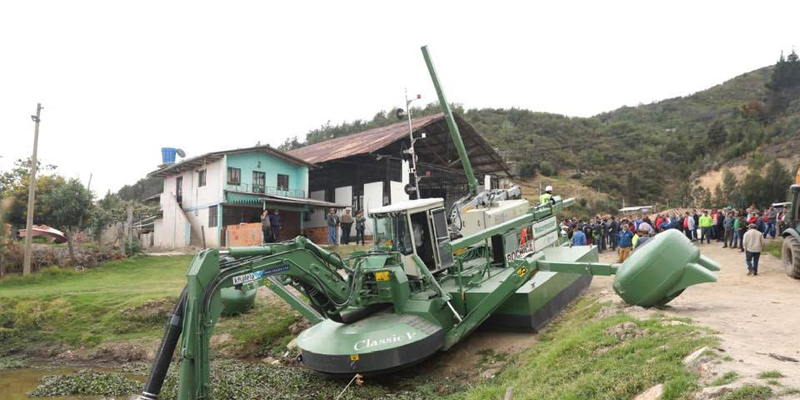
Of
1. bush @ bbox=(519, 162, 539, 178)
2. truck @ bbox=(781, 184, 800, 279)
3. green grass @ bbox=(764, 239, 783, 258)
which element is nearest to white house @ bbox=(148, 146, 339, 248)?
green grass @ bbox=(764, 239, 783, 258)

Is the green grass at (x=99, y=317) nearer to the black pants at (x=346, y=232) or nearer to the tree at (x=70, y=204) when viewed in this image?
the tree at (x=70, y=204)

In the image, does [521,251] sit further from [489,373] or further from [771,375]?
[771,375]

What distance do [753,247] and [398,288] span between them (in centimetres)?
1035

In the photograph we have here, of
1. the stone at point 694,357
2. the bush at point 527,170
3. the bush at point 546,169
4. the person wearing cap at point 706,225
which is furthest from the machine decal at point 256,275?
the bush at point 546,169

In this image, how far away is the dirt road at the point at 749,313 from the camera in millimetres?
4988

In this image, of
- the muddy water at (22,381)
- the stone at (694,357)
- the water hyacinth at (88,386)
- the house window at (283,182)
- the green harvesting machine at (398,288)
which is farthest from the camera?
the house window at (283,182)

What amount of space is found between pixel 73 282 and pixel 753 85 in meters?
95.9

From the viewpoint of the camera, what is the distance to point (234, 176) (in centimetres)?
2752

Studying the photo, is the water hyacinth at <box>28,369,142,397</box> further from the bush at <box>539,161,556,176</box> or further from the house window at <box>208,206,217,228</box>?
the bush at <box>539,161,556,176</box>

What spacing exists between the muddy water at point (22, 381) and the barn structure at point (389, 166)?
58.9 feet

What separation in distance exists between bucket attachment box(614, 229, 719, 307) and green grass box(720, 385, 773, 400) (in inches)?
163

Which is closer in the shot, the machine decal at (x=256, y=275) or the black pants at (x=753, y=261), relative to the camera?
the machine decal at (x=256, y=275)

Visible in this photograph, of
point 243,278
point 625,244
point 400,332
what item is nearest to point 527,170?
point 625,244

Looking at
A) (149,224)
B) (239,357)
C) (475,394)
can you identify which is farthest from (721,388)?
(149,224)
